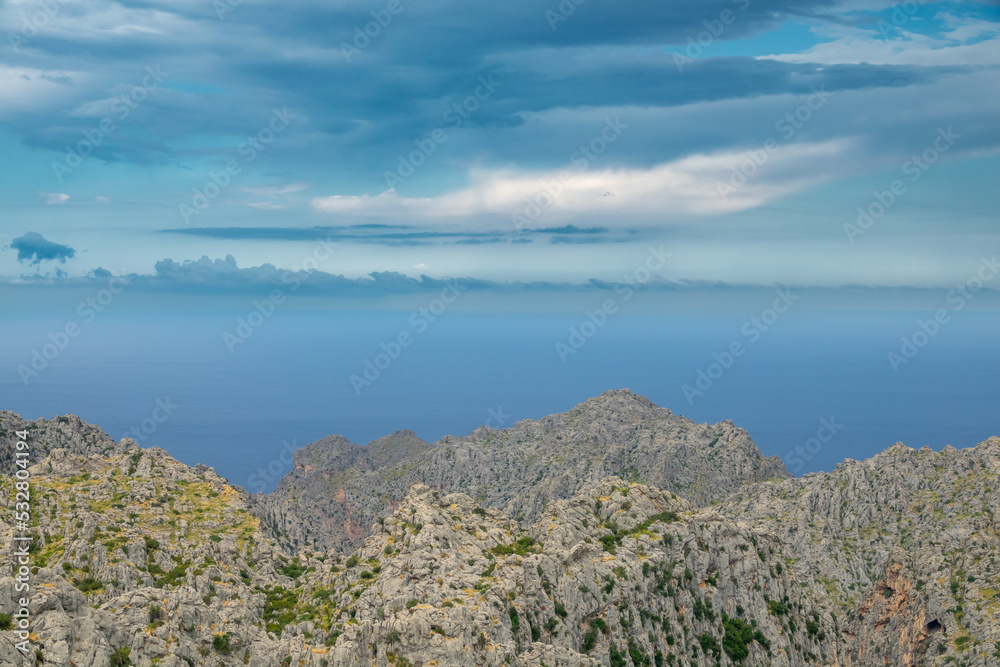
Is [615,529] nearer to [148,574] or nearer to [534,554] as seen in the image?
[534,554]

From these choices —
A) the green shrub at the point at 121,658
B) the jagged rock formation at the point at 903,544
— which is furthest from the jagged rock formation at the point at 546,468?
the green shrub at the point at 121,658

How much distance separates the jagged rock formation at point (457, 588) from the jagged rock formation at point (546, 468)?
60262 millimetres

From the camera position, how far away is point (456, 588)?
49500 millimetres

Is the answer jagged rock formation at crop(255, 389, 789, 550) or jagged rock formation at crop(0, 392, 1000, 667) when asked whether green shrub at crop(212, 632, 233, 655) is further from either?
jagged rock formation at crop(255, 389, 789, 550)

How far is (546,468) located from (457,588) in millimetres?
120574

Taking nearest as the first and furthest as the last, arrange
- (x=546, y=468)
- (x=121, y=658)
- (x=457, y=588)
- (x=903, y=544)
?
(x=121, y=658) → (x=457, y=588) → (x=903, y=544) → (x=546, y=468)

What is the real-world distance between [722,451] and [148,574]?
125543 mm

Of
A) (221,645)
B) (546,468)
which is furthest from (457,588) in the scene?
(546,468)

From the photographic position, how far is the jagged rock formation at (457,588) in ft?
147

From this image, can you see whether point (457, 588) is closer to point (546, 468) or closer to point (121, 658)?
point (121, 658)

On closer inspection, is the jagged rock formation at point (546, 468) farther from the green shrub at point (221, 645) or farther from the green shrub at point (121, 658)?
the green shrub at point (121, 658)

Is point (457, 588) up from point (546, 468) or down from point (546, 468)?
down

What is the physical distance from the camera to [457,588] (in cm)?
4950

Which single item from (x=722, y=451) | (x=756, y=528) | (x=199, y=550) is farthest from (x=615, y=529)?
(x=722, y=451)
